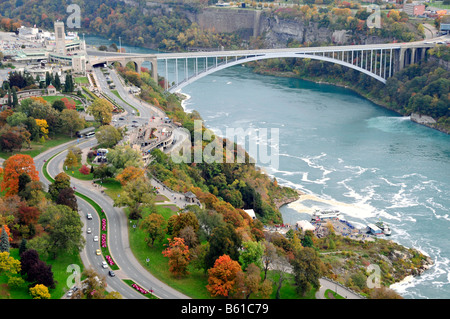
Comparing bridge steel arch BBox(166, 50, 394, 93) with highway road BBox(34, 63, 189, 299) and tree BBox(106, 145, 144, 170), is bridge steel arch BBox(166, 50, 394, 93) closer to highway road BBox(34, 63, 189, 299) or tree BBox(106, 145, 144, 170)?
highway road BBox(34, 63, 189, 299)

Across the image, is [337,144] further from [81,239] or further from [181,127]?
[81,239]

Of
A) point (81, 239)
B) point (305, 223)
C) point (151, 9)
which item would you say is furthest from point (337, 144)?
point (151, 9)

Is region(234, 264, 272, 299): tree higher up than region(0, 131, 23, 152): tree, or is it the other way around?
region(0, 131, 23, 152): tree

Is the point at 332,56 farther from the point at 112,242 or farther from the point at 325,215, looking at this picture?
the point at 112,242

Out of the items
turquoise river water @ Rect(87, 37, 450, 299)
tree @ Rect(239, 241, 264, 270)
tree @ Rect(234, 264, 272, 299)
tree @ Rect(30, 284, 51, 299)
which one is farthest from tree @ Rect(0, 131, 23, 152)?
tree @ Rect(234, 264, 272, 299)

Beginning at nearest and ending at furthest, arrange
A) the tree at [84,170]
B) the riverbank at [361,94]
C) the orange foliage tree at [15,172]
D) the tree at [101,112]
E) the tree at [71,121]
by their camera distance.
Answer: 1. the orange foliage tree at [15,172]
2. the tree at [84,170]
3. the tree at [71,121]
4. the tree at [101,112]
5. the riverbank at [361,94]

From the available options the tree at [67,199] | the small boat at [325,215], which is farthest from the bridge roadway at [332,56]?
the tree at [67,199]

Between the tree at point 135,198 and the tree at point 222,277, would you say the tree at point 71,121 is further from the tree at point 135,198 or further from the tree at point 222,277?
the tree at point 222,277

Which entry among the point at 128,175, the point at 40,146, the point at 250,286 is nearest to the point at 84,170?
the point at 128,175
